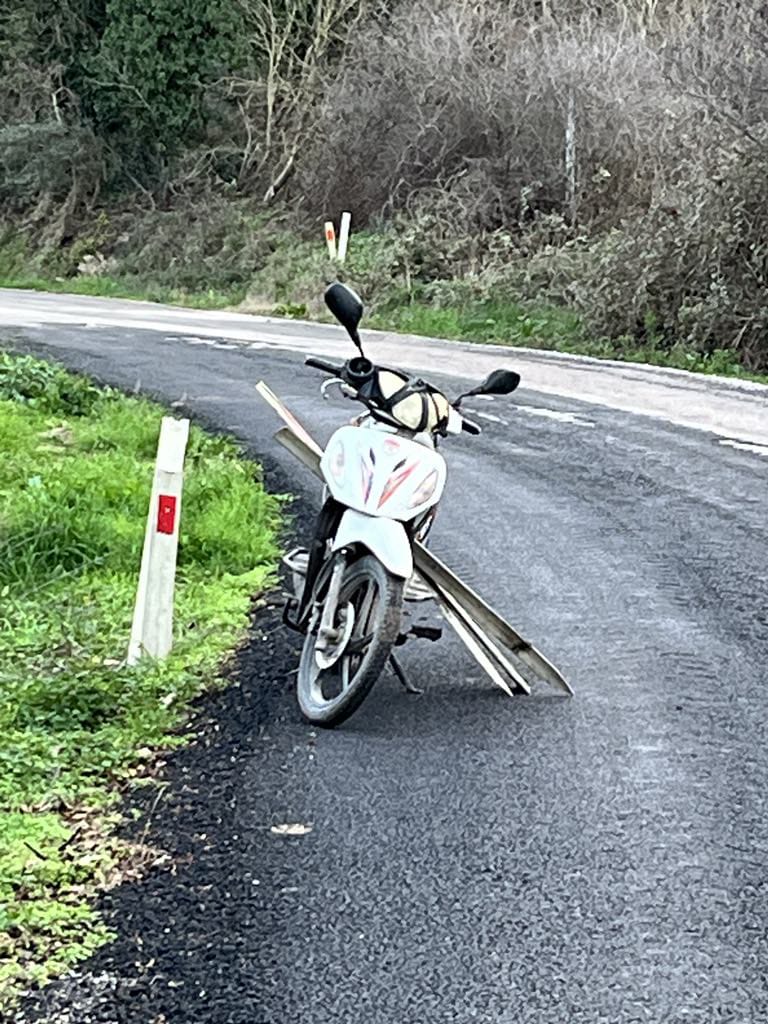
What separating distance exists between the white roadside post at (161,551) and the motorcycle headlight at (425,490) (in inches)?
45.0

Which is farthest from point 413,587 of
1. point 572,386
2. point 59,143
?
point 59,143

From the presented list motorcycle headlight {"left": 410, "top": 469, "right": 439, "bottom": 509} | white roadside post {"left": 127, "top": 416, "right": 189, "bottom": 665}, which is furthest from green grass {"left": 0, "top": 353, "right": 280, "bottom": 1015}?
motorcycle headlight {"left": 410, "top": 469, "right": 439, "bottom": 509}

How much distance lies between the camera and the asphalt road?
3744 millimetres

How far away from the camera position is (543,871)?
4.41 m

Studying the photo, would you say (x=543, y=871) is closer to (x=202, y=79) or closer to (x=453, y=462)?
(x=453, y=462)

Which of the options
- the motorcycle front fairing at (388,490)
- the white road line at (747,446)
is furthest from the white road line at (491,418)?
the motorcycle front fairing at (388,490)

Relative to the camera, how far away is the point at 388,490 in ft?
18.2

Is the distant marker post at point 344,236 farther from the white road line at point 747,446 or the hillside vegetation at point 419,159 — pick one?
the white road line at point 747,446

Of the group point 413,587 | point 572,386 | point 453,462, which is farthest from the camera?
point 572,386

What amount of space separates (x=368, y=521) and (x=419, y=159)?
21.9 metres

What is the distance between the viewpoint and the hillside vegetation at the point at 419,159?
18562 mm

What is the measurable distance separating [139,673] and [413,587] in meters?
1.17

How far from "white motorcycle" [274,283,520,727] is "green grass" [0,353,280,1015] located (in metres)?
0.62

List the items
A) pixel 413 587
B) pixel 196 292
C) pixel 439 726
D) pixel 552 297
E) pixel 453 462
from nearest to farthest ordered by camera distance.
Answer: pixel 439 726 < pixel 413 587 < pixel 453 462 < pixel 552 297 < pixel 196 292
